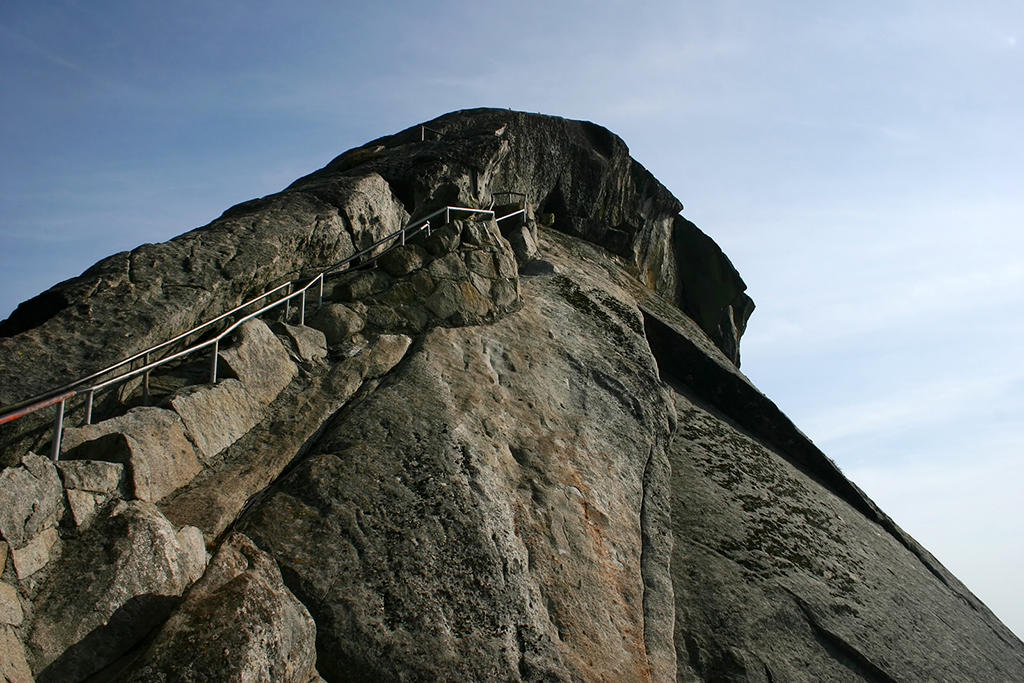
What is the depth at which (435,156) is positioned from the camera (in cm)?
1568

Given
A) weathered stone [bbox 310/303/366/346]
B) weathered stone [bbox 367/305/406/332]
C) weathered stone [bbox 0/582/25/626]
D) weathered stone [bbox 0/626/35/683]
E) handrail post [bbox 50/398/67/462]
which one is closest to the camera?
weathered stone [bbox 0/626/35/683]

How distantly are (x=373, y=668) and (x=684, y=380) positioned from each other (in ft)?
37.3

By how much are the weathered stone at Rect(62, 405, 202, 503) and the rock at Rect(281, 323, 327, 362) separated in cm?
221

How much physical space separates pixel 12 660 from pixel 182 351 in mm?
4056

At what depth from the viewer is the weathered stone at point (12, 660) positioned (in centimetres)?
539

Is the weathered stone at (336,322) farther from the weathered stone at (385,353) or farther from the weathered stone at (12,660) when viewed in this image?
the weathered stone at (12,660)

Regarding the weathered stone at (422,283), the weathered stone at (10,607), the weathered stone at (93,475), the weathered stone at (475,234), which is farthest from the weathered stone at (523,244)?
the weathered stone at (10,607)

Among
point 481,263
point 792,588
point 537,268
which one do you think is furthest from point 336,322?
point 792,588

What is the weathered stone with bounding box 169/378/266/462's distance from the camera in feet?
27.5

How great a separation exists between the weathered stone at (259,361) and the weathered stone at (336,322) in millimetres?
993

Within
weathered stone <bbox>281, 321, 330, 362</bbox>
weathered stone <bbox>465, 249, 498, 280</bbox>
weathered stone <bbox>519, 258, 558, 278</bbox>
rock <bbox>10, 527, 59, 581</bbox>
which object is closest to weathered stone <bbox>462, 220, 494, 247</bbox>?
weathered stone <bbox>465, 249, 498, 280</bbox>

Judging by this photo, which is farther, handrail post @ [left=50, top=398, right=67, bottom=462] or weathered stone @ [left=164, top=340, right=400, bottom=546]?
weathered stone @ [left=164, top=340, right=400, bottom=546]

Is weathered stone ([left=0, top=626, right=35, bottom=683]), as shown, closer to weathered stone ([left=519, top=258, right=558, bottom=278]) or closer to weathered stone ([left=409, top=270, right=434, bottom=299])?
weathered stone ([left=409, top=270, right=434, bottom=299])

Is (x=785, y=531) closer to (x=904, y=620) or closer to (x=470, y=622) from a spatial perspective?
(x=904, y=620)
